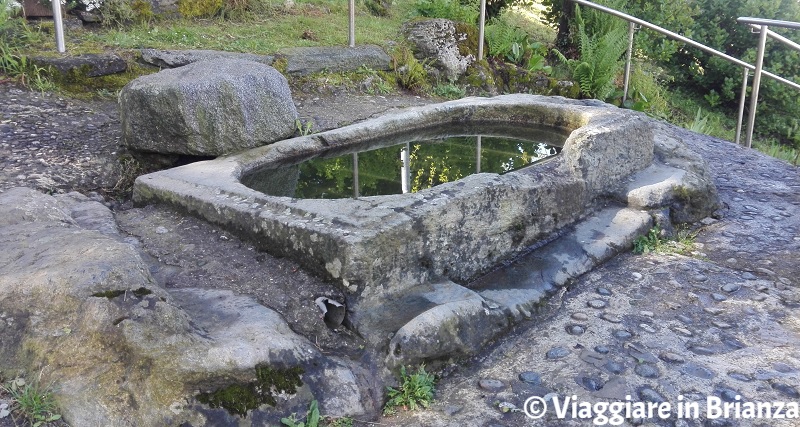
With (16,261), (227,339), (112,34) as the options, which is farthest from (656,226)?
(112,34)

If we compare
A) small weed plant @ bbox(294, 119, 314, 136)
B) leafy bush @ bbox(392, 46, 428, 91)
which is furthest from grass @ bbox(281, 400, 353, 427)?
leafy bush @ bbox(392, 46, 428, 91)

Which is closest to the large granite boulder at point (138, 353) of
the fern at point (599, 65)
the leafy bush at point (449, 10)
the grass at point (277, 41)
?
the grass at point (277, 41)

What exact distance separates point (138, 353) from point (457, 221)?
61.4 inches

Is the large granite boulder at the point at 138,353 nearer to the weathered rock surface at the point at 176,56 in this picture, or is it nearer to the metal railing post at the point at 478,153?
the metal railing post at the point at 478,153

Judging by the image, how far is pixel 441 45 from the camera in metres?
7.53

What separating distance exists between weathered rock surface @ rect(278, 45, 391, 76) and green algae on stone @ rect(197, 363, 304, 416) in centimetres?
415

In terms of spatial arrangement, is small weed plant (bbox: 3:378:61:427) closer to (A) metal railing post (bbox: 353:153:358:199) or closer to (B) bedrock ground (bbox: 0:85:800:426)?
(B) bedrock ground (bbox: 0:85:800:426)

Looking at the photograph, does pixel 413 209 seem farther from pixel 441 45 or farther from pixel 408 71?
pixel 441 45

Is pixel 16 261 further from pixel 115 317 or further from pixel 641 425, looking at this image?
pixel 641 425

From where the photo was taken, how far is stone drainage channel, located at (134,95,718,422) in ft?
9.78

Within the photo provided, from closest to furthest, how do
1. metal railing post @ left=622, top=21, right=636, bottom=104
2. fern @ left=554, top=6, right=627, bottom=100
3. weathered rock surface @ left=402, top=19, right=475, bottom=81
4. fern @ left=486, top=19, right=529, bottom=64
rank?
1. metal railing post @ left=622, top=21, right=636, bottom=104
2. weathered rock surface @ left=402, top=19, right=475, bottom=81
3. fern @ left=554, top=6, right=627, bottom=100
4. fern @ left=486, top=19, right=529, bottom=64

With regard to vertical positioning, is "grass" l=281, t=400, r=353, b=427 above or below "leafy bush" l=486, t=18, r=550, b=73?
below

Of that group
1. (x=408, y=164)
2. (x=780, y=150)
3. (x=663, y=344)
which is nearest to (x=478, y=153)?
(x=408, y=164)

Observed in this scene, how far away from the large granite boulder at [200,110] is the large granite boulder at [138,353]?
1.55 metres
